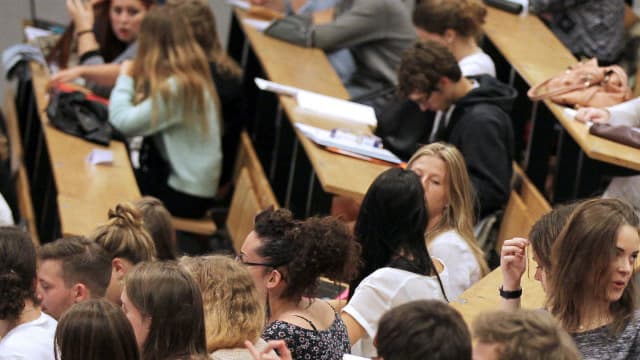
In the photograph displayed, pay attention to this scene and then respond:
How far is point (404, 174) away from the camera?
4.53 meters

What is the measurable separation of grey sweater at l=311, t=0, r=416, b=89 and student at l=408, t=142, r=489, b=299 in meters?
2.12

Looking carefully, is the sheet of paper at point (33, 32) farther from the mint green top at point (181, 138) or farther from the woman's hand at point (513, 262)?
the woman's hand at point (513, 262)

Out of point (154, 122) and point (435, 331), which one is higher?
point (435, 331)

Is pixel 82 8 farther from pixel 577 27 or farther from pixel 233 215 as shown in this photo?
pixel 577 27

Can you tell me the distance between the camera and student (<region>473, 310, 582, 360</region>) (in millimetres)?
3006

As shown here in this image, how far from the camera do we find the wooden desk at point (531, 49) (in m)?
5.88

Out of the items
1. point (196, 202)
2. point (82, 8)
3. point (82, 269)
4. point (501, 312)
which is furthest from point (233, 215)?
point (501, 312)

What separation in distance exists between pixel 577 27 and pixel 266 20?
1.82 metres

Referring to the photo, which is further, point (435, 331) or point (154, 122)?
point (154, 122)

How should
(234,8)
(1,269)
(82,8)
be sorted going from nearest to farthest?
(1,269)
(82,8)
(234,8)

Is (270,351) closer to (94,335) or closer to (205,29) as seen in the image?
(94,335)

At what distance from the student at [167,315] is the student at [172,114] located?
342cm

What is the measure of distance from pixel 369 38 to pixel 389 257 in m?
3.00

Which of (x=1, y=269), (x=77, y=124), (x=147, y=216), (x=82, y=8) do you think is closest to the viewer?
(x=1, y=269)
